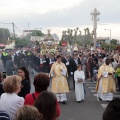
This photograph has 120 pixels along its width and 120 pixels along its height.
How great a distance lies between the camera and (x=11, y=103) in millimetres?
4629

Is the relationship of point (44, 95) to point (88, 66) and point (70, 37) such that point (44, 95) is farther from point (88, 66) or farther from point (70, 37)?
point (70, 37)

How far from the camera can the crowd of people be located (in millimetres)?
3541

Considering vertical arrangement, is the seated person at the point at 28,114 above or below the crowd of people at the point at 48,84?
above

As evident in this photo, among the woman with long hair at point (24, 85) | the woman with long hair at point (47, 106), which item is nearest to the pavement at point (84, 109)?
the woman with long hair at point (24, 85)

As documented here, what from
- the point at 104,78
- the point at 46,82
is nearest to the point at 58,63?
the point at 104,78

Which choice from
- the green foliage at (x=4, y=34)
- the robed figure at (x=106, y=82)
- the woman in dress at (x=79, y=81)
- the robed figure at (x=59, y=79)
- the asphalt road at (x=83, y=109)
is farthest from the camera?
the green foliage at (x=4, y=34)

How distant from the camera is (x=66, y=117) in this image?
378 inches

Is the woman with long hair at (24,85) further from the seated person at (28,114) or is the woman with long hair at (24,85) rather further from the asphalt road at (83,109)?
the asphalt road at (83,109)

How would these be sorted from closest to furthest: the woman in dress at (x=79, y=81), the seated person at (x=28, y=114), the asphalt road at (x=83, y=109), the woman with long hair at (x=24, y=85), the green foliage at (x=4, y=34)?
the seated person at (x=28, y=114)
the woman with long hair at (x=24, y=85)
the asphalt road at (x=83, y=109)
the woman in dress at (x=79, y=81)
the green foliage at (x=4, y=34)

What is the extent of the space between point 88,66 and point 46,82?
16033mm

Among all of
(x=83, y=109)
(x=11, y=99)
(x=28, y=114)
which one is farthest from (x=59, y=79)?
(x=28, y=114)

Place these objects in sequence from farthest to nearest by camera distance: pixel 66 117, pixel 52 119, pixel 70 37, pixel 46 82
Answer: pixel 70 37, pixel 66 117, pixel 46 82, pixel 52 119

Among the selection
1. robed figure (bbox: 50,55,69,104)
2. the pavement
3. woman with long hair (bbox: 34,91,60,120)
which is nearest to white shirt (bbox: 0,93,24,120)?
woman with long hair (bbox: 34,91,60,120)

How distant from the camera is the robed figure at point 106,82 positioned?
12.6 meters
